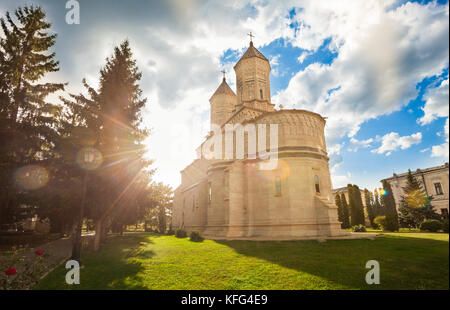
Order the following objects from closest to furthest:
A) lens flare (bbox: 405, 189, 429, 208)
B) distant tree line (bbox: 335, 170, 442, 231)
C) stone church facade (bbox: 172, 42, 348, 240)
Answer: lens flare (bbox: 405, 189, 429, 208) < distant tree line (bbox: 335, 170, 442, 231) < stone church facade (bbox: 172, 42, 348, 240)

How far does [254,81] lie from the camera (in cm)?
2753

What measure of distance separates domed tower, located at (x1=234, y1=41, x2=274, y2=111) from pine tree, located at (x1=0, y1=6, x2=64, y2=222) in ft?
64.0

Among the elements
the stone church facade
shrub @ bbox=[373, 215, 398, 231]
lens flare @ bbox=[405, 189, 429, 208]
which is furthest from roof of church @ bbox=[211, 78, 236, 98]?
lens flare @ bbox=[405, 189, 429, 208]

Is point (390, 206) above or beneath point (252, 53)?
beneath

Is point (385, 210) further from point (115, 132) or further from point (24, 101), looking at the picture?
point (24, 101)

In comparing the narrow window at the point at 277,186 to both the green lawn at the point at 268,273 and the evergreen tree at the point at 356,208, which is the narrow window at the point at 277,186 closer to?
the green lawn at the point at 268,273

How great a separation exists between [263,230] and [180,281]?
13818 mm

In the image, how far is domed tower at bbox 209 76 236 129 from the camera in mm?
35156

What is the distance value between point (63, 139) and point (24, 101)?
6.97 metres

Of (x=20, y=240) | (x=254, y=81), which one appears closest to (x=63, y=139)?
(x=20, y=240)

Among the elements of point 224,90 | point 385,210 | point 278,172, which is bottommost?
point 385,210

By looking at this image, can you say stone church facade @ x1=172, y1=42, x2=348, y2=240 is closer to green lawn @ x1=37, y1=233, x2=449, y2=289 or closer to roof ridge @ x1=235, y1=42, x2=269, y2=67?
roof ridge @ x1=235, y1=42, x2=269, y2=67

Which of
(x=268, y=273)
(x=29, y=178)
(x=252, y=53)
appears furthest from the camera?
(x=252, y=53)

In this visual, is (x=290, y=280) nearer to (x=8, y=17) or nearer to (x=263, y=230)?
(x=263, y=230)
